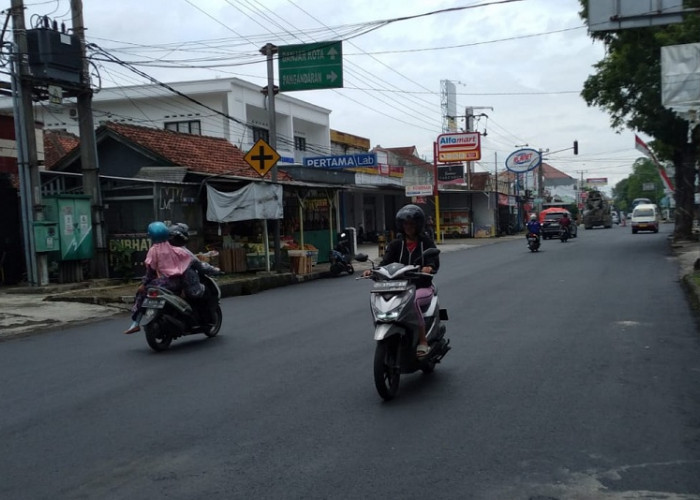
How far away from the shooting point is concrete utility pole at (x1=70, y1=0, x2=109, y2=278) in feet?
55.9

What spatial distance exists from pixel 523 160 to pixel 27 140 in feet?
141

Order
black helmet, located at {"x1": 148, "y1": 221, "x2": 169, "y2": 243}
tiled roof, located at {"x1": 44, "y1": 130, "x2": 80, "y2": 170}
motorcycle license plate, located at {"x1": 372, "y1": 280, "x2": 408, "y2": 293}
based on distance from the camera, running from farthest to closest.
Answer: tiled roof, located at {"x1": 44, "y1": 130, "x2": 80, "y2": 170}
black helmet, located at {"x1": 148, "y1": 221, "x2": 169, "y2": 243}
motorcycle license plate, located at {"x1": 372, "y1": 280, "x2": 408, "y2": 293}

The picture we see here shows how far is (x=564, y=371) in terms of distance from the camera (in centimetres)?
725

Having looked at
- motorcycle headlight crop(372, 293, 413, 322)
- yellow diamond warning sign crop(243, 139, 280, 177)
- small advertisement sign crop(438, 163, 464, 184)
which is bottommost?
motorcycle headlight crop(372, 293, 413, 322)

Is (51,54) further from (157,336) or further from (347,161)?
(347,161)

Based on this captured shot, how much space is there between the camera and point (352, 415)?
5.83 m

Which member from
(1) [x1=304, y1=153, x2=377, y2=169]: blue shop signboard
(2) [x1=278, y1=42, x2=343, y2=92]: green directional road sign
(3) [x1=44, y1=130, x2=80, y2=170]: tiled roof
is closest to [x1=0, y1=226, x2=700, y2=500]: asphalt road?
(2) [x1=278, y1=42, x2=343, y2=92]: green directional road sign

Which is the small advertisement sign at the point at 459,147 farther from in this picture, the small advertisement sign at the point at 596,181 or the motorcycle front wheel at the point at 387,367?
the small advertisement sign at the point at 596,181

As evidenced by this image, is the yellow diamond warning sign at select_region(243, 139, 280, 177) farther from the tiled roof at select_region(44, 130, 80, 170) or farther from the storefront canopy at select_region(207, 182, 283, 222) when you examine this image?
the tiled roof at select_region(44, 130, 80, 170)

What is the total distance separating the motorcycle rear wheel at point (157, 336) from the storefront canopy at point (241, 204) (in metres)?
10.6

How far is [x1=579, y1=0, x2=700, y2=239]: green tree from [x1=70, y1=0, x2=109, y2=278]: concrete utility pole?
18.4 meters

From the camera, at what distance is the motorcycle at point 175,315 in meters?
9.01

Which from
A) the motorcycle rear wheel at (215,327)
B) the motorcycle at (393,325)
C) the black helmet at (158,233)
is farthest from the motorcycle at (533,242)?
the motorcycle at (393,325)


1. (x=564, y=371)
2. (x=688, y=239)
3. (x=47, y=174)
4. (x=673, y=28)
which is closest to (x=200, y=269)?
(x=564, y=371)
